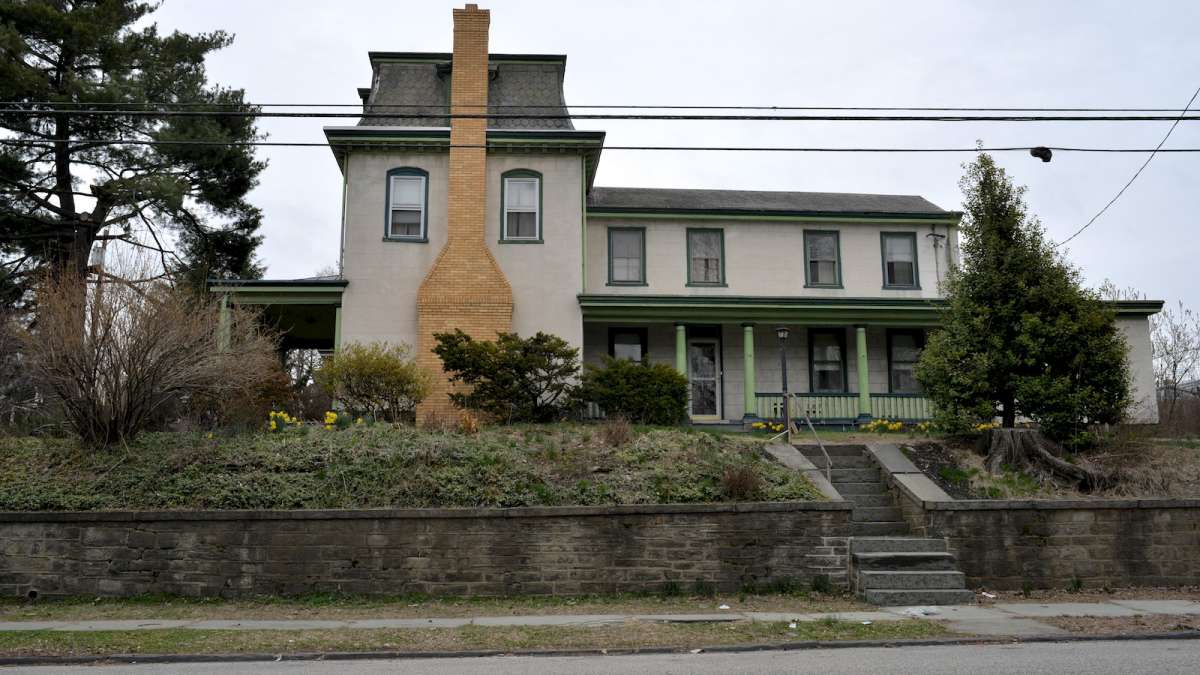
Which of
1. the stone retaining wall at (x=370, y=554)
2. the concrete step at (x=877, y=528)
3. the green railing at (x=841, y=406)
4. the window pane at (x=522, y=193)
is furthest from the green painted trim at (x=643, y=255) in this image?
the stone retaining wall at (x=370, y=554)

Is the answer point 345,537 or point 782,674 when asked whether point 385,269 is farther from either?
point 782,674

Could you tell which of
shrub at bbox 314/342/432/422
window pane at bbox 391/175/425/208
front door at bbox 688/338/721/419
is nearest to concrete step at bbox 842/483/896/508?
front door at bbox 688/338/721/419

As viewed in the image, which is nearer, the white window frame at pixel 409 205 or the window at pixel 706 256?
the white window frame at pixel 409 205

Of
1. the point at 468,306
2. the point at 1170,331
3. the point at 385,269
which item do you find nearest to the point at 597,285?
the point at 468,306

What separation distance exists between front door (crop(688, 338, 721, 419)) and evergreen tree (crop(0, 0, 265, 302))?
1237 centimetres

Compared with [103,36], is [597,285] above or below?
below

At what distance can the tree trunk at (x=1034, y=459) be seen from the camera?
1442 cm

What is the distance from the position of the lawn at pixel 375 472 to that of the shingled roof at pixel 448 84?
9.89 meters

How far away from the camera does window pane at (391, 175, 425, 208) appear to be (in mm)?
21266

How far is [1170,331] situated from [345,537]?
39603 mm

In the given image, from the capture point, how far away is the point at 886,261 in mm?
23891

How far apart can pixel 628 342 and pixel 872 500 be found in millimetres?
9492

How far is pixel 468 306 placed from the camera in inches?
814

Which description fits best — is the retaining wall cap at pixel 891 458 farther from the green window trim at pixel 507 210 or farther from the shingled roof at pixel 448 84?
the shingled roof at pixel 448 84
